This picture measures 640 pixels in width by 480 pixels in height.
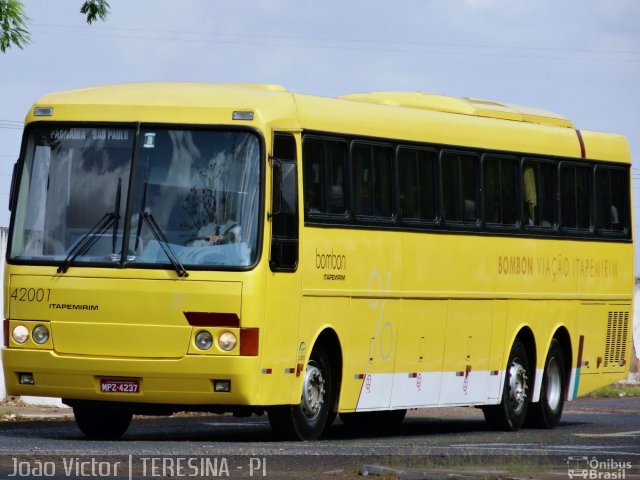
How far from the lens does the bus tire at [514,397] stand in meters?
22.4

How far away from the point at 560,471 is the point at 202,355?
3.81 metres

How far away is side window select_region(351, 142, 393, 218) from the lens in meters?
19.2

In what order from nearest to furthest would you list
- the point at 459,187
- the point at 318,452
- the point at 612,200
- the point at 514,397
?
the point at 318,452 < the point at 459,187 < the point at 514,397 < the point at 612,200

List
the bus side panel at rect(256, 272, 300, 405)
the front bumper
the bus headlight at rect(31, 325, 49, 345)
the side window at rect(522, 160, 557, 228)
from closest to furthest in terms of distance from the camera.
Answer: the front bumper
the bus side panel at rect(256, 272, 300, 405)
the bus headlight at rect(31, 325, 49, 345)
the side window at rect(522, 160, 557, 228)

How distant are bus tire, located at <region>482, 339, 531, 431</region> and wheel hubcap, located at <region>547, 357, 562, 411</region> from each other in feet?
2.03

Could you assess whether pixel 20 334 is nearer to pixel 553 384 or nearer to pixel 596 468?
pixel 596 468

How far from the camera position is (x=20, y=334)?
1759cm

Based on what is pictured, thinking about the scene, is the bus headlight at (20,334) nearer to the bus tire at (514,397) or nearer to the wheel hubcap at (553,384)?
the bus tire at (514,397)

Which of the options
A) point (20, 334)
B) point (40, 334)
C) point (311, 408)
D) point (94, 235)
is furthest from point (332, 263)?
point (20, 334)

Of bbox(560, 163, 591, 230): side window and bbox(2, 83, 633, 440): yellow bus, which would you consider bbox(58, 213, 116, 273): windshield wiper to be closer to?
bbox(2, 83, 633, 440): yellow bus

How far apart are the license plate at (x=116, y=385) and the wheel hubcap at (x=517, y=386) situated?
6720 mm

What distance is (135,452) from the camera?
51.3 ft

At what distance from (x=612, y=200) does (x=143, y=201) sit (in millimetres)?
9476

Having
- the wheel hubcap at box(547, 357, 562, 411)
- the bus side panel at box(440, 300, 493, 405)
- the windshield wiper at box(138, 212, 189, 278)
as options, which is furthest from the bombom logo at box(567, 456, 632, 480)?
the wheel hubcap at box(547, 357, 562, 411)
